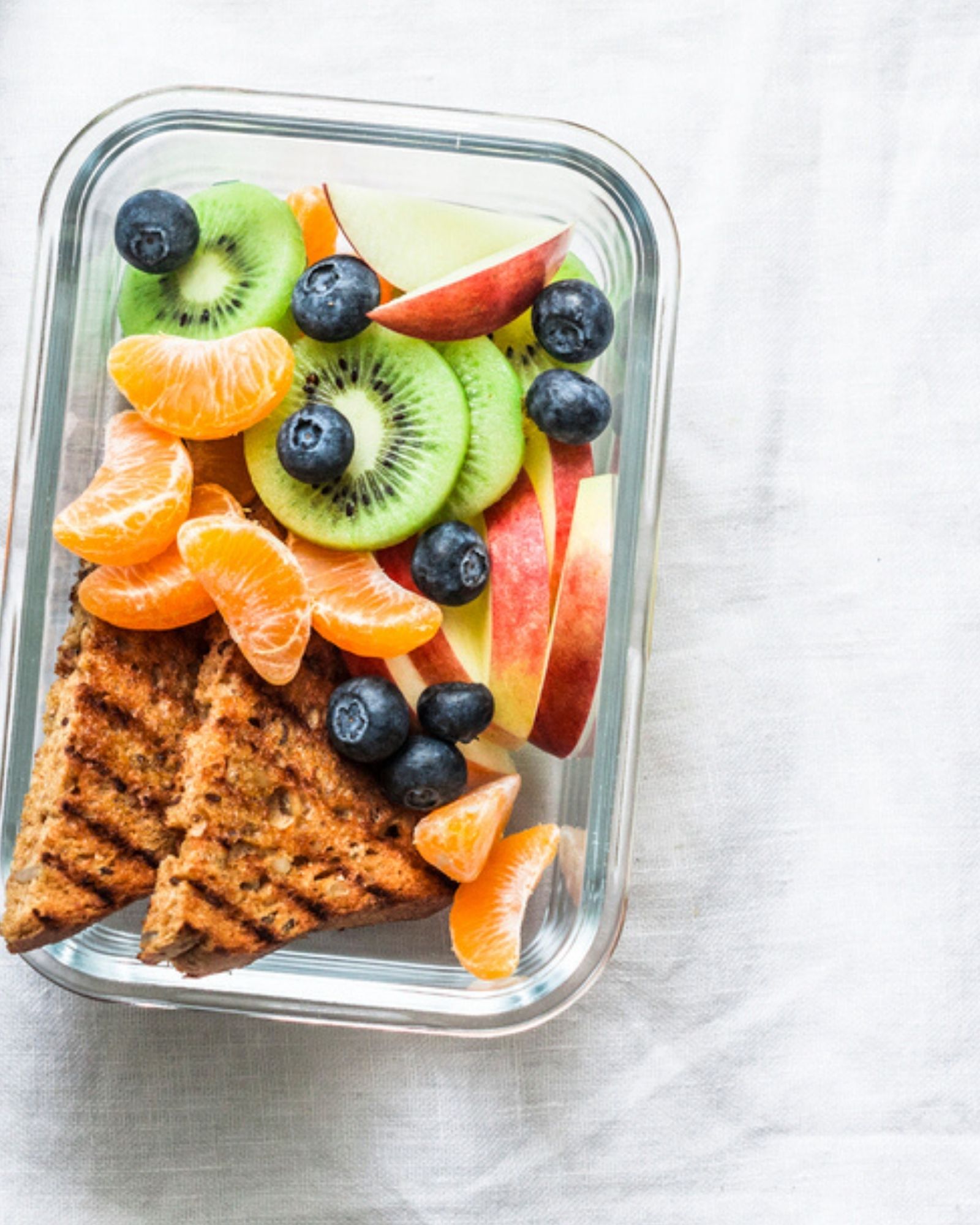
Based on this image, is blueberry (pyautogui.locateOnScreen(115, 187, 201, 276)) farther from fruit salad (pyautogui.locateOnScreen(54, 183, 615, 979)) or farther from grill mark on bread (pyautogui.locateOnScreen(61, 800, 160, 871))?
grill mark on bread (pyautogui.locateOnScreen(61, 800, 160, 871))

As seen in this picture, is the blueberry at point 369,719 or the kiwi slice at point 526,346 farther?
the kiwi slice at point 526,346

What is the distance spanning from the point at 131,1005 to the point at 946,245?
170 centimetres

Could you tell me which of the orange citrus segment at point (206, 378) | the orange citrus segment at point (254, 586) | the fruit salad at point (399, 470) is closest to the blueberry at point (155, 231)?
the fruit salad at point (399, 470)

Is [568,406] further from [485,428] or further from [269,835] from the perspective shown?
[269,835]

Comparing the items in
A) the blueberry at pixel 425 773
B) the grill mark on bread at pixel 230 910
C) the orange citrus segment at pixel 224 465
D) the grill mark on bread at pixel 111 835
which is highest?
the orange citrus segment at pixel 224 465

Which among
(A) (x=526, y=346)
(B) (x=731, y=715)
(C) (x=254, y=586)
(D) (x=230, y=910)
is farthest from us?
(B) (x=731, y=715)

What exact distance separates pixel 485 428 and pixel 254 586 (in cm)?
37

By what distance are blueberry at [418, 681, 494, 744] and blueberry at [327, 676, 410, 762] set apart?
3cm

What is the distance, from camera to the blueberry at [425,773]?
5.53 feet

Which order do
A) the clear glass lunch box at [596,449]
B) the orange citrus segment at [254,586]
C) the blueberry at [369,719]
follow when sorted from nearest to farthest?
the orange citrus segment at [254,586], the blueberry at [369,719], the clear glass lunch box at [596,449]

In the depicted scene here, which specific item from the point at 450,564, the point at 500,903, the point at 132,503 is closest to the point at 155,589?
the point at 132,503

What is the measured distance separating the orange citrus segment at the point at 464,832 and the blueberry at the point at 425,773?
0.02 meters

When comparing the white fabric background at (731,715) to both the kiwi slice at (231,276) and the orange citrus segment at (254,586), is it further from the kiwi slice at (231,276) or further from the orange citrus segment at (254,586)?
the orange citrus segment at (254,586)

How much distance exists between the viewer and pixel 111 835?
170 cm
